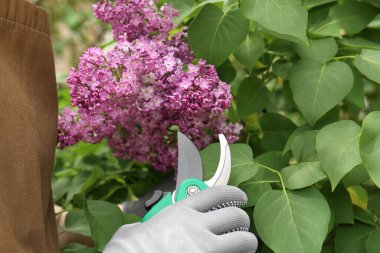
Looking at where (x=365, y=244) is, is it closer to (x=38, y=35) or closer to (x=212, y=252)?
(x=212, y=252)

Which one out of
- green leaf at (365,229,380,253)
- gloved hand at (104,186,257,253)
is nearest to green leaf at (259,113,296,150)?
green leaf at (365,229,380,253)

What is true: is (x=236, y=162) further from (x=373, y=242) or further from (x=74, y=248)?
(x=74, y=248)

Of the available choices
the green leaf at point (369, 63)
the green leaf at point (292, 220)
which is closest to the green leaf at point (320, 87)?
the green leaf at point (369, 63)

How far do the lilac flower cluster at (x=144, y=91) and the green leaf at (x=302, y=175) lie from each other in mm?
105

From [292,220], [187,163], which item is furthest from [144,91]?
[292,220]

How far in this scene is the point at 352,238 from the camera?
0.92m

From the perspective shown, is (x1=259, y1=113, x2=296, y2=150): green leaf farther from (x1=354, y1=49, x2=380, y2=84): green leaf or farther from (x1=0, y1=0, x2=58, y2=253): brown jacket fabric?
(x1=0, y1=0, x2=58, y2=253): brown jacket fabric

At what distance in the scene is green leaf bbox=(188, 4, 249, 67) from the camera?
93cm

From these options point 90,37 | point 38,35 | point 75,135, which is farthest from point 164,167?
point 90,37

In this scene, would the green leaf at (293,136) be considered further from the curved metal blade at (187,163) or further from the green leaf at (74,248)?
the green leaf at (74,248)

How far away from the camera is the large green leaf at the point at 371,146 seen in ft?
2.59

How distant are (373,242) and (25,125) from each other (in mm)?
483

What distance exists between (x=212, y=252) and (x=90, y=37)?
265cm

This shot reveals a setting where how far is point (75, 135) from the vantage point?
100 centimetres
